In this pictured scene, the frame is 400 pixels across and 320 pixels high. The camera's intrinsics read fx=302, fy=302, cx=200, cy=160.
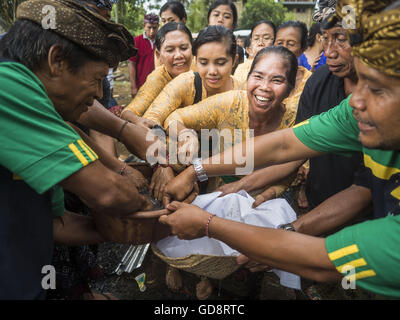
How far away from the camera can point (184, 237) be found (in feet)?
5.72

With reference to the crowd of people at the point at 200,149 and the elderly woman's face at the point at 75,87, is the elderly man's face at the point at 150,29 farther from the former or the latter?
the elderly woman's face at the point at 75,87

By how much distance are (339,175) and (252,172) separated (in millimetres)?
660

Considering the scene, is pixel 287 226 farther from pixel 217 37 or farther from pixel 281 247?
pixel 217 37

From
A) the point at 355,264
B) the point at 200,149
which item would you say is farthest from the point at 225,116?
the point at 355,264

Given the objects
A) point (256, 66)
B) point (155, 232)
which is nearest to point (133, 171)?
point (155, 232)

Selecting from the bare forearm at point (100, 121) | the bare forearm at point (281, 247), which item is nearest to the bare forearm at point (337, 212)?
the bare forearm at point (281, 247)

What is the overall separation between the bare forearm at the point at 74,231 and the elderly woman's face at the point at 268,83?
1.52 m

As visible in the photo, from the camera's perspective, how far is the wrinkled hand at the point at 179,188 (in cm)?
199

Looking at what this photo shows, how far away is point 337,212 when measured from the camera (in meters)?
2.01

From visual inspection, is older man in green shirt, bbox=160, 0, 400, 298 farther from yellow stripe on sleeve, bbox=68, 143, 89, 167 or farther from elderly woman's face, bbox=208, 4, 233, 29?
elderly woman's face, bbox=208, 4, 233, 29

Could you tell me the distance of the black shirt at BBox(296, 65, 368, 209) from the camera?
7.52ft

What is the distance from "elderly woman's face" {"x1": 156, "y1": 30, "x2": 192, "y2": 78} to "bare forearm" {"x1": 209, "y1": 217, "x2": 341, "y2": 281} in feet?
7.90

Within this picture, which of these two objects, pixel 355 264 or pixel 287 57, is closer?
pixel 355 264

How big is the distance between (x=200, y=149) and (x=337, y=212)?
1.22 metres
